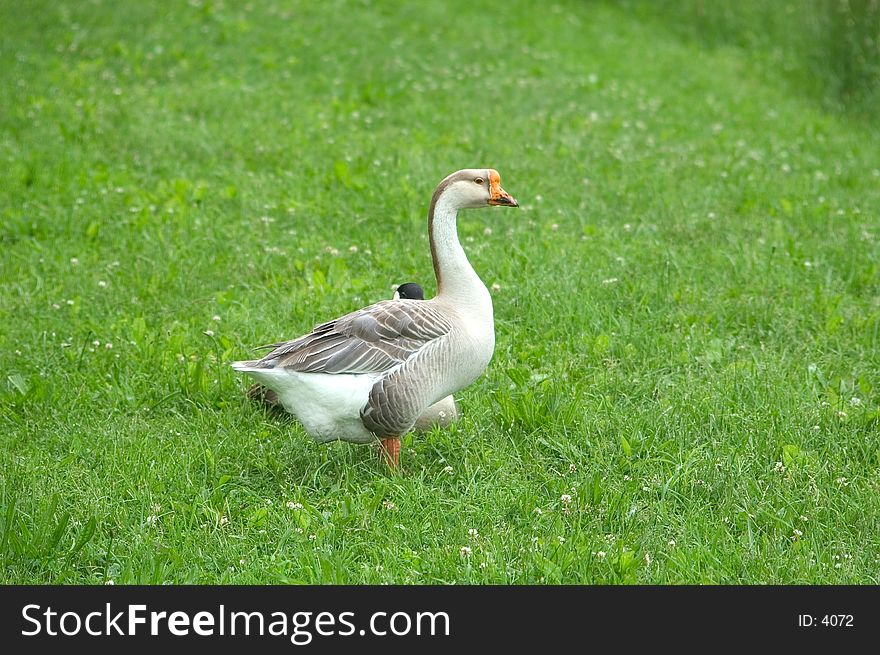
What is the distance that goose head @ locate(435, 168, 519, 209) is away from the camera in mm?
4977

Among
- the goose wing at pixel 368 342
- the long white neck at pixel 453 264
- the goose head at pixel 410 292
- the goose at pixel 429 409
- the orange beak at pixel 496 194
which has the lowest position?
the goose at pixel 429 409

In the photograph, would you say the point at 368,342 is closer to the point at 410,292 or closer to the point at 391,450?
the point at 391,450

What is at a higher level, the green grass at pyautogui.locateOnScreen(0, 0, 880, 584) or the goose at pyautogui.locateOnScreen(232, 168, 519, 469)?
the goose at pyautogui.locateOnScreen(232, 168, 519, 469)

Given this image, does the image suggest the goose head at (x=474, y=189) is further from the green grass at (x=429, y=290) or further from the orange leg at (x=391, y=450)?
the orange leg at (x=391, y=450)

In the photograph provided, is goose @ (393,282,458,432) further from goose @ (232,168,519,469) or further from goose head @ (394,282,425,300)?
goose head @ (394,282,425,300)

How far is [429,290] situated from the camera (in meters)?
7.11

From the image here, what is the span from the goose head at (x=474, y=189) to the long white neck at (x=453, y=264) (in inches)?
1.1

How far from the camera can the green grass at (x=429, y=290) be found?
14.5 ft

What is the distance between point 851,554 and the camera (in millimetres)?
4312

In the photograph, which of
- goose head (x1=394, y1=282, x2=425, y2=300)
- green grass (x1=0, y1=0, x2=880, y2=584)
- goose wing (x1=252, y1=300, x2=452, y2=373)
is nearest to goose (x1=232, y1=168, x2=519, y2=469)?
goose wing (x1=252, y1=300, x2=452, y2=373)

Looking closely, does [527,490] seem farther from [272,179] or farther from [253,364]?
[272,179]

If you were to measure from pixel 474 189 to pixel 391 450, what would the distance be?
4.28 feet

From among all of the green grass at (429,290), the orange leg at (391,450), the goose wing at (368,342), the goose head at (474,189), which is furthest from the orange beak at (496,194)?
the orange leg at (391,450)

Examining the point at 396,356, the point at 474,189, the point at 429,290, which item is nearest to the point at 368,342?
the point at 396,356
